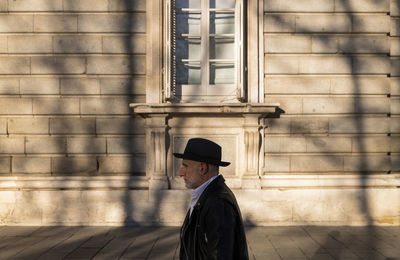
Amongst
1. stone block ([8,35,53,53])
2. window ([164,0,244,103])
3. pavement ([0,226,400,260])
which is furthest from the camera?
window ([164,0,244,103])

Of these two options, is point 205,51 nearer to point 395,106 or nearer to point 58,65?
point 58,65

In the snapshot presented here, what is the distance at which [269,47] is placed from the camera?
23.7ft

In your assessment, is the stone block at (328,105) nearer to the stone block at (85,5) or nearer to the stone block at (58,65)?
the stone block at (85,5)

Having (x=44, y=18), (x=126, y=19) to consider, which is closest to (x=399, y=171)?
(x=126, y=19)

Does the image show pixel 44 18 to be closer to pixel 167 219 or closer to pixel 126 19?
pixel 126 19

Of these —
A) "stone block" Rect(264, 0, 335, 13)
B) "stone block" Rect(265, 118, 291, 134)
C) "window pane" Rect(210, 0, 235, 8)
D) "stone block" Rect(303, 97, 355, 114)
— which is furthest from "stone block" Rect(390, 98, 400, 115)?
"window pane" Rect(210, 0, 235, 8)

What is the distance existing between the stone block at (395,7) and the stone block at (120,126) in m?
5.51

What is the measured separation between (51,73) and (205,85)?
3.12 meters

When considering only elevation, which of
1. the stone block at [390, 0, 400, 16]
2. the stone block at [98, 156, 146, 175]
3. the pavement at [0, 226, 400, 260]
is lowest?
the pavement at [0, 226, 400, 260]

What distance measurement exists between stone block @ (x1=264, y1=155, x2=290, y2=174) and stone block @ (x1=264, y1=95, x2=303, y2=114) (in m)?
0.95

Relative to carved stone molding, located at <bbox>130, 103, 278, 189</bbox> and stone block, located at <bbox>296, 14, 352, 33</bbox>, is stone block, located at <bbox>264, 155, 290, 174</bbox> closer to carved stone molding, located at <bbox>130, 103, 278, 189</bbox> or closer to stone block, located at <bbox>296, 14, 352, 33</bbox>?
carved stone molding, located at <bbox>130, 103, 278, 189</bbox>

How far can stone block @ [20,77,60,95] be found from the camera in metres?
7.17

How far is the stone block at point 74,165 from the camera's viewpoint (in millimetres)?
7180

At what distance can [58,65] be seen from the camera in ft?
23.5
